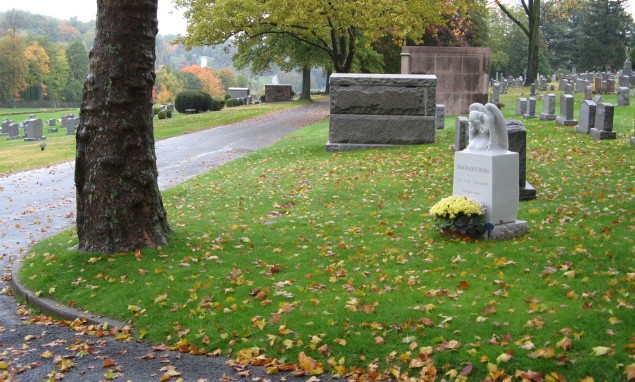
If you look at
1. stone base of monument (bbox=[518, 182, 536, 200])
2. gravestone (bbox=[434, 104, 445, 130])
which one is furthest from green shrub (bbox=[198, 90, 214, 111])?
stone base of monument (bbox=[518, 182, 536, 200])

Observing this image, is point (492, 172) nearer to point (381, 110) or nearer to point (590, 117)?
point (381, 110)

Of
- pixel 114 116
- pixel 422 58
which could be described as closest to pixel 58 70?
pixel 422 58

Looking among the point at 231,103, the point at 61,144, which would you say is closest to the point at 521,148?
the point at 61,144

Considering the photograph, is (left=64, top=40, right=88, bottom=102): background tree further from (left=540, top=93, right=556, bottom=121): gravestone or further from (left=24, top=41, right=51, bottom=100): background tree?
(left=540, top=93, right=556, bottom=121): gravestone

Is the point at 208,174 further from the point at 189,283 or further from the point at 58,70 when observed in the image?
the point at 58,70

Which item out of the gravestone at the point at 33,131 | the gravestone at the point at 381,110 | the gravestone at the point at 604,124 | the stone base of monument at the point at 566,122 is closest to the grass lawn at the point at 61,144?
the gravestone at the point at 33,131

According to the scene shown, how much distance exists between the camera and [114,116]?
9.66 meters

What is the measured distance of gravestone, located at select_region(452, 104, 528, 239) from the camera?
9297 mm

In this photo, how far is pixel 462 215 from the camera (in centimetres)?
931

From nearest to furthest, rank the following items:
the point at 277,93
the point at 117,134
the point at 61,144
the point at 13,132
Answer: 1. the point at 117,134
2. the point at 61,144
3. the point at 13,132
4. the point at 277,93

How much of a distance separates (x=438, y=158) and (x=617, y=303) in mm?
10773

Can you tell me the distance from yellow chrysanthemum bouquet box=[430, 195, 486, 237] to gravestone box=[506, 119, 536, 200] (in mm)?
2808

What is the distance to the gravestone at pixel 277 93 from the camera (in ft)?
188

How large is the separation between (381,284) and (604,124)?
41.3ft
